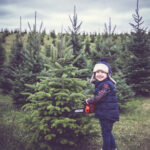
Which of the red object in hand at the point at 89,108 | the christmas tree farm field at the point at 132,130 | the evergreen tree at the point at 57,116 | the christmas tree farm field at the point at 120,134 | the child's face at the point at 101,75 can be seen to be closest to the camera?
the red object in hand at the point at 89,108

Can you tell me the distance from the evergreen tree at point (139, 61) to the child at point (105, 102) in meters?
7.51

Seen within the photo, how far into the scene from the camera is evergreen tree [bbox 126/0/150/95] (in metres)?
11.0

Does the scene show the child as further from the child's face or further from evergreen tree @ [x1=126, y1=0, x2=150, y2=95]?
evergreen tree @ [x1=126, y1=0, x2=150, y2=95]

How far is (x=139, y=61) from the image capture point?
36.1 ft

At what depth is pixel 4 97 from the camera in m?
11.5

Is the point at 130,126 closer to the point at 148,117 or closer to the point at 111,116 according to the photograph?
the point at 148,117

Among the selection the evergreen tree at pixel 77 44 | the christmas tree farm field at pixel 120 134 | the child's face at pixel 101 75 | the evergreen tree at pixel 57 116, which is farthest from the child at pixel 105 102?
the evergreen tree at pixel 77 44

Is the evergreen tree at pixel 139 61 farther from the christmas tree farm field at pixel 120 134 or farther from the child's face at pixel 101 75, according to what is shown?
the child's face at pixel 101 75

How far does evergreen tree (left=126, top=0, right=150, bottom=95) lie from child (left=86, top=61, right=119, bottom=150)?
7.51 meters

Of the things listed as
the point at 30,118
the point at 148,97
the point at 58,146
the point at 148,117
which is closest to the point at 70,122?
the point at 58,146

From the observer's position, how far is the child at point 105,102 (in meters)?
3.78

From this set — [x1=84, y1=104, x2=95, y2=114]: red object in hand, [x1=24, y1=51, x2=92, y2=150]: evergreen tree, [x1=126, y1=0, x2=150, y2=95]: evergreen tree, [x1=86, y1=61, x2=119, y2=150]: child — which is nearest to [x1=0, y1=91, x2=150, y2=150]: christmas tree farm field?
[x1=24, y1=51, x2=92, y2=150]: evergreen tree

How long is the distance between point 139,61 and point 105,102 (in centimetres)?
802

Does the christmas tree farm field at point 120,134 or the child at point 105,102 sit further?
the christmas tree farm field at point 120,134
